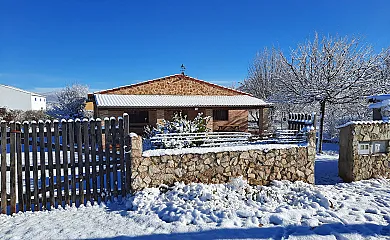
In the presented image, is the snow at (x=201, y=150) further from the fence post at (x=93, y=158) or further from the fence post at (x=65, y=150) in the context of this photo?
the fence post at (x=65, y=150)

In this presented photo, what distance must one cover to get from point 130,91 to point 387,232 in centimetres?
1762

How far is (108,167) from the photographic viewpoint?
5988 millimetres

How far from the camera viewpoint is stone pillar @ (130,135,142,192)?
612 cm

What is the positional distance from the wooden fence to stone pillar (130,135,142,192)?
118 mm

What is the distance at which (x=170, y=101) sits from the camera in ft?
59.1

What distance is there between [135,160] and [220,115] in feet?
48.8

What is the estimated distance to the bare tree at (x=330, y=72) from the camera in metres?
14.1

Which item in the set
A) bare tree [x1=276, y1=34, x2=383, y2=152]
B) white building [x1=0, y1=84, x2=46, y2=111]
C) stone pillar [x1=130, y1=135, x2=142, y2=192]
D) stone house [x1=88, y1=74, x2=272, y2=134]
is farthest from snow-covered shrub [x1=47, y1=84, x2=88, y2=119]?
stone pillar [x1=130, y1=135, x2=142, y2=192]

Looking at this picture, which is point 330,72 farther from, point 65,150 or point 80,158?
point 65,150

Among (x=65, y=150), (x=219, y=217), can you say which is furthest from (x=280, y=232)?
(x=65, y=150)

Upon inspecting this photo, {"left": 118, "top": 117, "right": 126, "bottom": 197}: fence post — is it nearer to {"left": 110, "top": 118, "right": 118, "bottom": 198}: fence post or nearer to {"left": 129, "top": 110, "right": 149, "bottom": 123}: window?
{"left": 110, "top": 118, "right": 118, "bottom": 198}: fence post

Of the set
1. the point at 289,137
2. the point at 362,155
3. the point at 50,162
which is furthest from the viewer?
the point at 362,155

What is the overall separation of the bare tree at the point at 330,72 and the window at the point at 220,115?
5.38 meters

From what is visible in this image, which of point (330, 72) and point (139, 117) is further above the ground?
point (330, 72)
